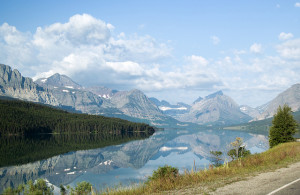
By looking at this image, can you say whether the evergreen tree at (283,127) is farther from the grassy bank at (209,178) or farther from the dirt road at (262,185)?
the dirt road at (262,185)

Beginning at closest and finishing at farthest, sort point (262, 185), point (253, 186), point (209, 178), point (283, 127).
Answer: point (253, 186) < point (262, 185) < point (209, 178) < point (283, 127)

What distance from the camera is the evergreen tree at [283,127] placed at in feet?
218

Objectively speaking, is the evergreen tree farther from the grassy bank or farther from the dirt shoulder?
the dirt shoulder

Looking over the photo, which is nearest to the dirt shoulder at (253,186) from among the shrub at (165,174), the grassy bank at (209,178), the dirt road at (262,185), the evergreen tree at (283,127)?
the dirt road at (262,185)

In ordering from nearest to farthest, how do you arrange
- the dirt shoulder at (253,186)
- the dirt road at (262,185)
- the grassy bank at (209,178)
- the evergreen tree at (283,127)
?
1. the dirt road at (262,185)
2. the dirt shoulder at (253,186)
3. the grassy bank at (209,178)
4. the evergreen tree at (283,127)

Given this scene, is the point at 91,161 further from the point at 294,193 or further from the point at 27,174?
the point at 294,193

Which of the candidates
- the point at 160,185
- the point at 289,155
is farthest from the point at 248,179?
the point at 289,155

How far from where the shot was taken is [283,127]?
220 ft

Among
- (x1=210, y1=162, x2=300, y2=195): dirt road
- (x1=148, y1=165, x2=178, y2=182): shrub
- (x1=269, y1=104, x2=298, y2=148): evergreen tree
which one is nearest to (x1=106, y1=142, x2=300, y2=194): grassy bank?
(x1=148, y1=165, x2=178, y2=182): shrub

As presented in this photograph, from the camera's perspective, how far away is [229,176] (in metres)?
24.6

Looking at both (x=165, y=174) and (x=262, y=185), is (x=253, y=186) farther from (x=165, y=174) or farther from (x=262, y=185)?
(x=165, y=174)

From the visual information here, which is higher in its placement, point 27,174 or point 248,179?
point 248,179

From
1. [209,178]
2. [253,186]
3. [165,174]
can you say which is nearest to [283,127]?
[209,178]

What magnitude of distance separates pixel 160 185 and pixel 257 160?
623 inches
